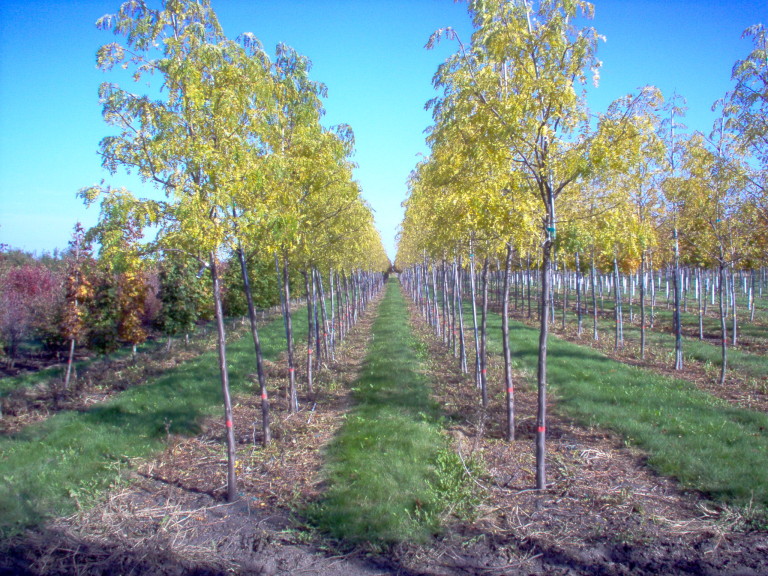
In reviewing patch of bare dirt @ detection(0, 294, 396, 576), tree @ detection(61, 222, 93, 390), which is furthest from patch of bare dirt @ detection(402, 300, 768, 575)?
tree @ detection(61, 222, 93, 390)

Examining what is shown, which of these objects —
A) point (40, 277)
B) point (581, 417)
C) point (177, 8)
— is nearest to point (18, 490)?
point (177, 8)

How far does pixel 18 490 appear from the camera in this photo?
6.25 meters

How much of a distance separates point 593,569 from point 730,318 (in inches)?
992

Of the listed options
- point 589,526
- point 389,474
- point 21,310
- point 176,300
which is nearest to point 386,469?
point 389,474

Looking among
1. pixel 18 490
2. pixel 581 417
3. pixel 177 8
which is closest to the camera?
pixel 18 490

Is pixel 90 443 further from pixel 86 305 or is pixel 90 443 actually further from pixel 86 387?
pixel 86 305

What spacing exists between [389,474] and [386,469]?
0.17 meters

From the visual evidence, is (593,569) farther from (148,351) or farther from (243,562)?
(148,351)

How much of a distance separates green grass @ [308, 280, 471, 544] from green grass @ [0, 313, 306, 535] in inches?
120

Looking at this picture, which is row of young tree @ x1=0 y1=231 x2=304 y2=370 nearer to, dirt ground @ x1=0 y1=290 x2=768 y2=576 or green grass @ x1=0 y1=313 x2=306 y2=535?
green grass @ x1=0 y1=313 x2=306 y2=535

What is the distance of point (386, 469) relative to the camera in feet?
21.9

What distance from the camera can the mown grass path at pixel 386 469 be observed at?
5.35 m

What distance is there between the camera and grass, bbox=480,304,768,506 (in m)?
5.98

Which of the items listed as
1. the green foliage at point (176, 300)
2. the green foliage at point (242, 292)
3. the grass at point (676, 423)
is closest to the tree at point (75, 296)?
the green foliage at point (176, 300)
